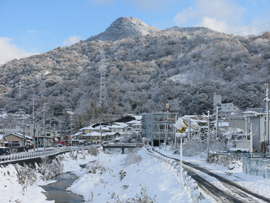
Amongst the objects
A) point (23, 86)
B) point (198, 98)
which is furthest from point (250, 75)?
point (23, 86)

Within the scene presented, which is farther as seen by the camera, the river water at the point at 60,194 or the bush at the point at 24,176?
the bush at the point at 24,176

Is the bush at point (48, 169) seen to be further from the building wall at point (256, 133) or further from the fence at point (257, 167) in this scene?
the building wall at point (256, 133)

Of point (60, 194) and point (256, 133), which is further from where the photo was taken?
point (256, 133)

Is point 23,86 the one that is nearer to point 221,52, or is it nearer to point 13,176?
point 221,52

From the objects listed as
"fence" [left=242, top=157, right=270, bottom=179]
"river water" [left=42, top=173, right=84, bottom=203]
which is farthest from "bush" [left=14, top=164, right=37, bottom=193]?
"fence" [left=242, top=157, right=270, bottom=179]

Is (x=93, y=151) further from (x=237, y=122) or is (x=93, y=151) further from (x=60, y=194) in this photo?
(x=60, y=194)

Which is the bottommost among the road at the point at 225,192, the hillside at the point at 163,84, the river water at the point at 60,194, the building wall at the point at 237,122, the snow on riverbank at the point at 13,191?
the river water at the point at 60,194

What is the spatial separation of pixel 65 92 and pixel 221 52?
92413 millimetres

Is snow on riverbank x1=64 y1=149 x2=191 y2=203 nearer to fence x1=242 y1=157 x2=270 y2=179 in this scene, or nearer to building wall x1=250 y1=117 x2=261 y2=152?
fence x1=242 y1=157 x2=270 y2=179

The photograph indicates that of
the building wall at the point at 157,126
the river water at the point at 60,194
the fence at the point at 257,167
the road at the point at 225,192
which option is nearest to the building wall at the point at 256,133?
the fence at the point at 257,167

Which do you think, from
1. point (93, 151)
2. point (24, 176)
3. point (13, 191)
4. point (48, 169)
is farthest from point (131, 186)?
point (93, 151)

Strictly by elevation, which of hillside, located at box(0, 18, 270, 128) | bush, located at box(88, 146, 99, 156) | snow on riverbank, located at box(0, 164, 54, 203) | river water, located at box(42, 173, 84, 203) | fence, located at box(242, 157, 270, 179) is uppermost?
hillside, located at box(0, 18, 270, 128)

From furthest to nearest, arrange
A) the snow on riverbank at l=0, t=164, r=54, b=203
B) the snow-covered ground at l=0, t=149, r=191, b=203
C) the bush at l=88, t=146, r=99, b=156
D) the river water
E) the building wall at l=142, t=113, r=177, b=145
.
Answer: the building wall at l=142, t=113, r=177, b=145 → the bush at l=88, t=146, r=99, b=156 → the river water → the snow on riverbank at l=0, t=164, r=54, b=203 → the snow-covered ground at l=0, t=149, r=191, b=203

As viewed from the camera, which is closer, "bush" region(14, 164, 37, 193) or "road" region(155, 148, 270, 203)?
"road" region(155, 148, 270, 203)
